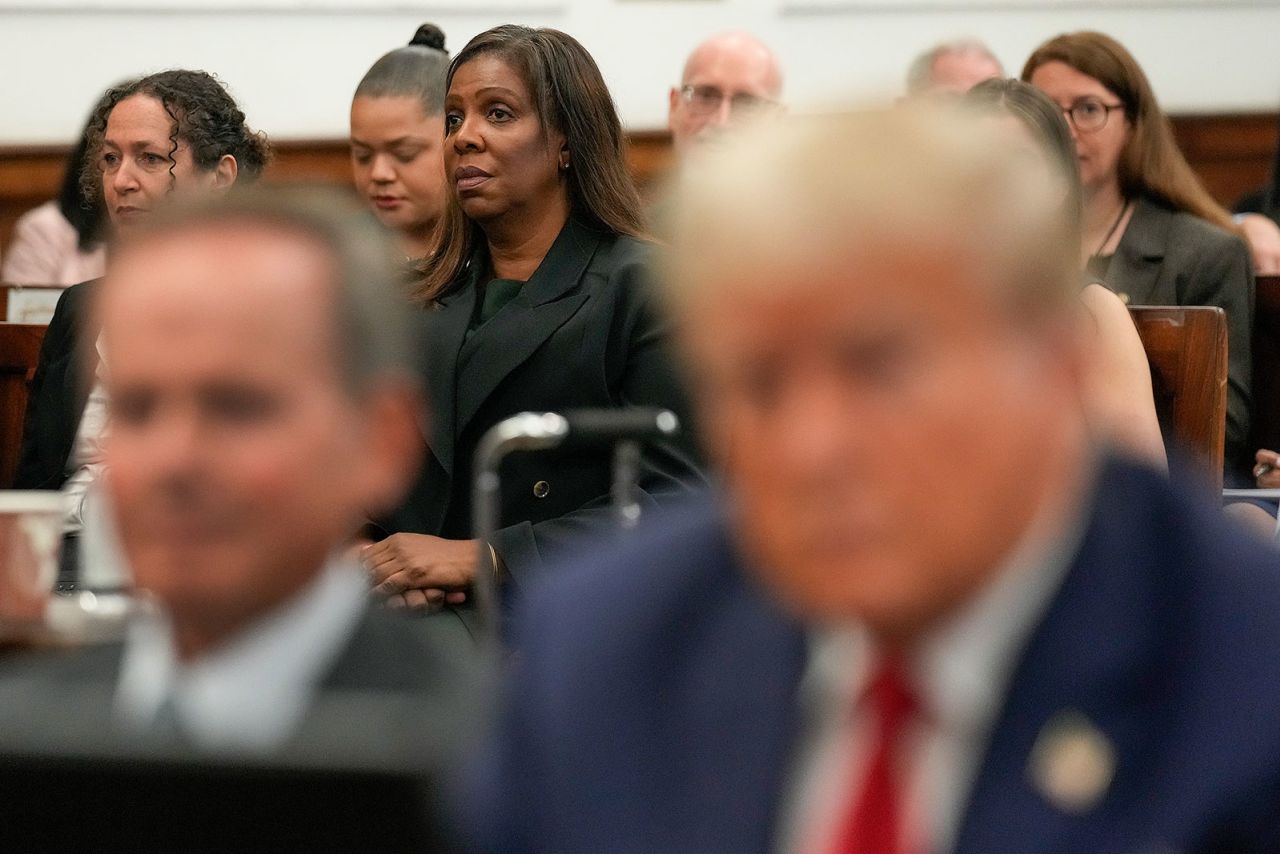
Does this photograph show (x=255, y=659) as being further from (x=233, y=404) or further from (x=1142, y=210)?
(x=1142, y=210)

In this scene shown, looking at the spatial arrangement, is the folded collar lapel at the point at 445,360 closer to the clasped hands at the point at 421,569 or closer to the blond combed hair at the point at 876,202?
the clasped hands at the point at 421,569

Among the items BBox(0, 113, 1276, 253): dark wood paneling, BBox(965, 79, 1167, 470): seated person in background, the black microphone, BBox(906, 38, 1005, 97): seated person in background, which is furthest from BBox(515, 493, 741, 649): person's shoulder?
BBox(0, 113, 1276, 253): dark wood paneling

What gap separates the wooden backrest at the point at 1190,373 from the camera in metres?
3.02

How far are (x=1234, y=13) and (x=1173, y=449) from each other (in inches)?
132

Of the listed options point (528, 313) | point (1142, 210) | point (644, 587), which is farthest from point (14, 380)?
point (644, 587)

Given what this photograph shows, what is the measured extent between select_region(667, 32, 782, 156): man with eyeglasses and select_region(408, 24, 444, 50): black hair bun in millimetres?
632

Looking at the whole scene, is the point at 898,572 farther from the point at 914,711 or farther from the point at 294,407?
the point at 294,407

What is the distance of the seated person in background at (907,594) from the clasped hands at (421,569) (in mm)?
1937

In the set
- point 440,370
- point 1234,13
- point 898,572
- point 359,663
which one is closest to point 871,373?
point 898,572

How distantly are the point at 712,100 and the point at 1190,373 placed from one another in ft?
6.50

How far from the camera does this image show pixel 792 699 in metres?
0.99

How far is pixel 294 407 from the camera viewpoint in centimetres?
108

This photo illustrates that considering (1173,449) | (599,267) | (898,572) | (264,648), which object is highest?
(898,572)

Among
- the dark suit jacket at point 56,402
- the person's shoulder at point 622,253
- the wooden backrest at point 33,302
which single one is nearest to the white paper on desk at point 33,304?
the wooden backrest at point 33,302
